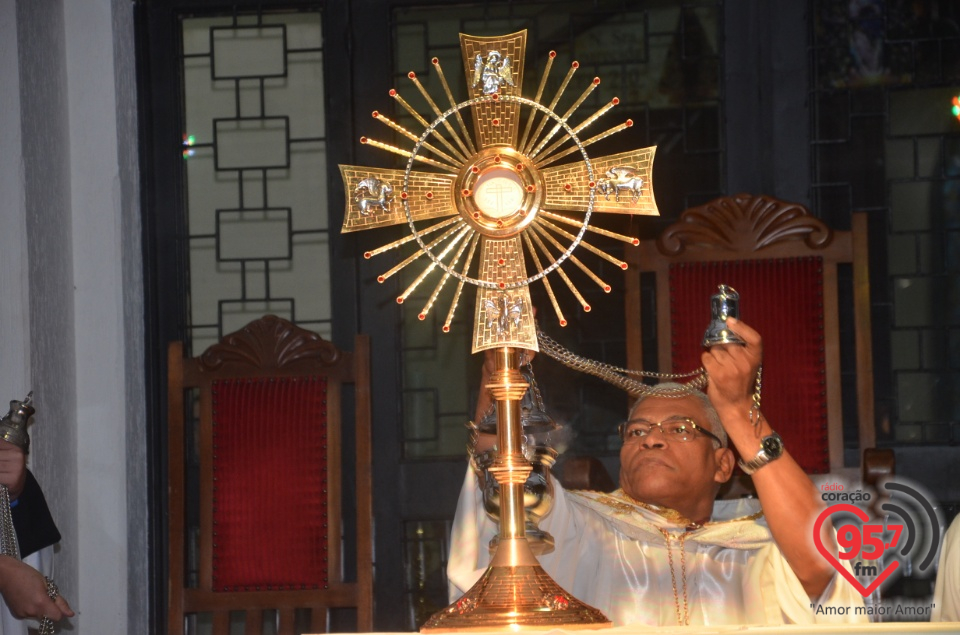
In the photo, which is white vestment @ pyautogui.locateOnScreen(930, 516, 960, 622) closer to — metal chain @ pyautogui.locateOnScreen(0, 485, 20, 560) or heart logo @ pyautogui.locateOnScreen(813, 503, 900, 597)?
heart logo @ pyautogui.locateOnScreen(813, 503, 900, 597)

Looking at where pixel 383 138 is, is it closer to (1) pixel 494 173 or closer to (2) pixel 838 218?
(2) pixel 838 218

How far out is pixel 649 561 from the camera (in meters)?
3.46

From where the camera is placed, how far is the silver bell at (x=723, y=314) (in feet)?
8.63

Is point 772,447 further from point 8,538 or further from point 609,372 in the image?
point 8,538

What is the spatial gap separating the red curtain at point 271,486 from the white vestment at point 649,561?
864 millimetres

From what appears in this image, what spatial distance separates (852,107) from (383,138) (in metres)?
1.60

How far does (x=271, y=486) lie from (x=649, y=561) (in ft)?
4.01

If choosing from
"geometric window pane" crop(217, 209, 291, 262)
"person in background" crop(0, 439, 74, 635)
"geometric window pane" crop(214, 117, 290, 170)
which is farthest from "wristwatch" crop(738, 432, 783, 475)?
"geometric window pane" crop(214, 117, 290, 170)

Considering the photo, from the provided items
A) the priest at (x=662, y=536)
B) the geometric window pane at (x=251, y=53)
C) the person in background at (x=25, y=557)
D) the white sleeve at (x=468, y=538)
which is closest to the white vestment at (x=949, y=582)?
the priest at (x=662, y=536)

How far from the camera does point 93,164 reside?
4641 mm

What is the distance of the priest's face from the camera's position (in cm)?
339

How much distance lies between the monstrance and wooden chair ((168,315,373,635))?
1545mm

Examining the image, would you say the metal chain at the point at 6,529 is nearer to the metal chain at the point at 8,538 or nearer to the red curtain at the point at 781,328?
the metal chain at the point at 8,538

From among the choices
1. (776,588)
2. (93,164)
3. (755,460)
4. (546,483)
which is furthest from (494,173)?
(93,164)
